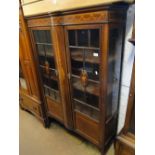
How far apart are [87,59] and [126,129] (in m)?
0.74

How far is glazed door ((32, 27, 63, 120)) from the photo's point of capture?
1671 millimetres

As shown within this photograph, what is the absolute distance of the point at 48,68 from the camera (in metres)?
1.83

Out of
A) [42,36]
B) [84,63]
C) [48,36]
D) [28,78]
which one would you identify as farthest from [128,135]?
[28,78]

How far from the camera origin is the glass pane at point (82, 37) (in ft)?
4.17

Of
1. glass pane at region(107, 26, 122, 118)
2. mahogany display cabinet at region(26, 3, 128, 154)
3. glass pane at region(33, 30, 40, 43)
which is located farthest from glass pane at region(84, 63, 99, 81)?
glass pane at region(33, 30, 40, 43)

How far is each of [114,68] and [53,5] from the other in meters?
0.87

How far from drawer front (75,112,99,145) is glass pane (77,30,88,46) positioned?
845mm

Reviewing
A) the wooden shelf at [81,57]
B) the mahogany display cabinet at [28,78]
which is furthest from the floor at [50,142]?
the wooden shelf at [81,57]

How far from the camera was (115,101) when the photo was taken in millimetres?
1604

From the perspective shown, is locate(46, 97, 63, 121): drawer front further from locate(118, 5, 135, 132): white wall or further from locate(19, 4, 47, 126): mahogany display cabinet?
locate(118, 5, 135, 132): white wall

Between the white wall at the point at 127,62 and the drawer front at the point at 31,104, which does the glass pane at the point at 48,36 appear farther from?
the drawer front at the point at 31,104

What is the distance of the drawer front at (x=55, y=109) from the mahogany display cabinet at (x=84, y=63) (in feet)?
0.04
